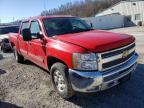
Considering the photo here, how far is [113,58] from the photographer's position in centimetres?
414

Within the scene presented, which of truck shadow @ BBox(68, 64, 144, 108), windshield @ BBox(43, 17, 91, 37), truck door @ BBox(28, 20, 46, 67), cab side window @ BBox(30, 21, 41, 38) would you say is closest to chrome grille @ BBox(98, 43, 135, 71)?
truck shadow @ BBox(68, 64, 144, 108)

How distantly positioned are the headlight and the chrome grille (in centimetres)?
12

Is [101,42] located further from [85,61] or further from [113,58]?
[85,61]

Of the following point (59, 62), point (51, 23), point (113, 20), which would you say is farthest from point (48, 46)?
point (113, 20)

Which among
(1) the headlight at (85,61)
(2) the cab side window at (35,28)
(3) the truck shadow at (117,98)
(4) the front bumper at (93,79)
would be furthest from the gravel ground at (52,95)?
(2) the cab side window at (35,28)

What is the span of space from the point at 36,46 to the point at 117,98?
Answer: 8.62ft

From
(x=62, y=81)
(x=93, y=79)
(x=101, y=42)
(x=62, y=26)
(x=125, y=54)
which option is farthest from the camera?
(x=62, y=26)

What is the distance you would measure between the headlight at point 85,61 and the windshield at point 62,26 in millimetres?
1507

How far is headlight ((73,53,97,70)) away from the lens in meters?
3.88

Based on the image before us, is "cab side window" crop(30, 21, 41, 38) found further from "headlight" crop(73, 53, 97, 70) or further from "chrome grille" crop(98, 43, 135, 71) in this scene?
"chrome grille" crop(98, 43, 135, 71)

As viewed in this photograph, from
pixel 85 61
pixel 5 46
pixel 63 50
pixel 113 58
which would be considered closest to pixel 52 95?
pixel 63 50

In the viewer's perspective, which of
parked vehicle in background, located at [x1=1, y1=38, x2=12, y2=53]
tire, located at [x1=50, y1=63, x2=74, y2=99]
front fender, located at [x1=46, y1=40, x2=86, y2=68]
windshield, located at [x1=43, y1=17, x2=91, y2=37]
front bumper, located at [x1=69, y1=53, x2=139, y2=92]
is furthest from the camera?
parked vehicle in background, located at [x1=1, y1=38, x2=12, y2=53]

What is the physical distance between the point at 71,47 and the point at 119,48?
3.31ft

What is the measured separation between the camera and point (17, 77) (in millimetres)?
6754
